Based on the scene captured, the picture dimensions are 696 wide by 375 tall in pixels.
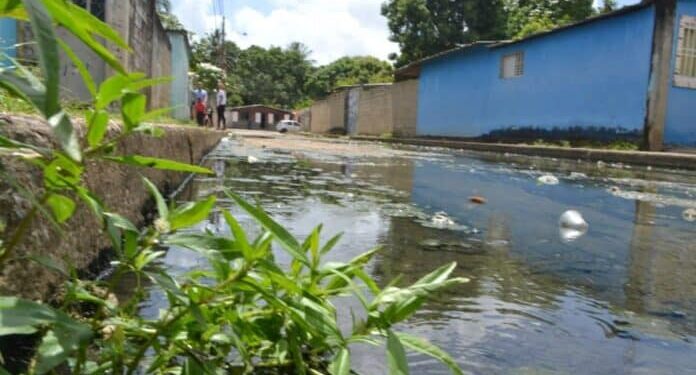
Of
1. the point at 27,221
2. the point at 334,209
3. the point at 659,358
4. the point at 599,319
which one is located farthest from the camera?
the point at 334,209

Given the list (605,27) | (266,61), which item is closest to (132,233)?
(605,27)

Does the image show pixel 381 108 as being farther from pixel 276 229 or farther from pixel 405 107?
pixel 276 229

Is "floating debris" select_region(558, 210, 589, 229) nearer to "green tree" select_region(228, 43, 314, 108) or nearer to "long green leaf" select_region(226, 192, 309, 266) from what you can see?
"long green leaf" select_region(226, 192, 309, 266)

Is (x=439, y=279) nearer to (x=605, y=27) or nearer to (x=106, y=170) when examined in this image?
(x=106, y=170)

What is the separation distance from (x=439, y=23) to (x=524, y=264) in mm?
35024

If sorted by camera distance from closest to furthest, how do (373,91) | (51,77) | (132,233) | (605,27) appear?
(51,77) < (132,233) < (605,27) < (373,91)

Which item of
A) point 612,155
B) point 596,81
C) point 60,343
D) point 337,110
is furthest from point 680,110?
point 337,110

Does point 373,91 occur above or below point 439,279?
above

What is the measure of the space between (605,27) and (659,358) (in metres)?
15.1

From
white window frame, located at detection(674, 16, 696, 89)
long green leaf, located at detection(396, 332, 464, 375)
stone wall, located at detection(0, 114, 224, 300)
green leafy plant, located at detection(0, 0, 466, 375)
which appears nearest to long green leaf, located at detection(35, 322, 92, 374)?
green leafy plant, located at detection(0, 0, 466, 375)

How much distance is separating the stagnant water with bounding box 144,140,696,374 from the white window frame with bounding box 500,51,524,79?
46.4 ft

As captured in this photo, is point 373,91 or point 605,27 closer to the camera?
point 605,27

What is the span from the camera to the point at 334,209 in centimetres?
383

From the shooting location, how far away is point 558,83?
663 inches
